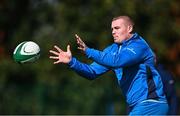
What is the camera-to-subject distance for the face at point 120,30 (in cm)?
753

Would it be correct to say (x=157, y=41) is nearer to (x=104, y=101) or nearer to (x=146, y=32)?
(x=146, y=32)

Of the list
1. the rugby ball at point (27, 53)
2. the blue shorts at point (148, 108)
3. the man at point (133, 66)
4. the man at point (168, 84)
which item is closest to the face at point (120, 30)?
the man at point (133, 66)

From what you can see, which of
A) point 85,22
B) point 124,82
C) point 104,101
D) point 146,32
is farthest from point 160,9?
point 124,82

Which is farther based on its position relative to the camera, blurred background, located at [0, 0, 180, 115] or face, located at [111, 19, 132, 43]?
blurred background, located at [0, 0, 180, 115]

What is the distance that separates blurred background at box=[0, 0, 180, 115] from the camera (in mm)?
18203

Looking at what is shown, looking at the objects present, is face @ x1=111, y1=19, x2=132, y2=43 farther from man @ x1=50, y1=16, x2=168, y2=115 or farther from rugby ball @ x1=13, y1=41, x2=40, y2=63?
rugby ball @ x1=13, y1=41, x2=40, y2=63

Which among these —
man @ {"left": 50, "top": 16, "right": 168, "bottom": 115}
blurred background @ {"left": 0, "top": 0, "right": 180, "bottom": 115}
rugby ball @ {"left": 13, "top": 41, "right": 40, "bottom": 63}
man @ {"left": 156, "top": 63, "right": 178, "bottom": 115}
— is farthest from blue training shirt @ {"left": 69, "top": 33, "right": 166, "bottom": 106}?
blurred background @ {"left": 0, "top": 0, "right": 180, "bottom": 115}

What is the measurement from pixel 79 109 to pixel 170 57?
506 cm

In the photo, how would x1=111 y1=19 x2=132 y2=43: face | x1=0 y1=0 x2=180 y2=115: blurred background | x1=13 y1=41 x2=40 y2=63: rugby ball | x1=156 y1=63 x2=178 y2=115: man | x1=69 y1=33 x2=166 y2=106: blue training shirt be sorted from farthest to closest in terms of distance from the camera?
x1=0 y1=0 x2=180 y2=115: blurred background < x1=156 y1=63 x2=178 y2=115: man < x1=13 y1=41 x2=40 y2=63: rugby ball < x1=111 y1=19 x2=132 y2=43: face < x1=69 y1=33 x2=166 y2=106: blue training shirt

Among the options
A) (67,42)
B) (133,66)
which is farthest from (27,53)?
(67,42)

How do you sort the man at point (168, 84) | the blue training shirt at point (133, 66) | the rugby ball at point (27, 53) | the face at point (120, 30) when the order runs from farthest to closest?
the man at point (168, 84) → the rugby ball at point (27, 53) → the face at point (120, 30) → the blue training shirt at point (133, 66)

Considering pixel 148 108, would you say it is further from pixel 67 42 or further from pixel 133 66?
pixel 67 42

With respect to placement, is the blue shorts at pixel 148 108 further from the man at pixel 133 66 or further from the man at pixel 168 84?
the man at pixel 168 84

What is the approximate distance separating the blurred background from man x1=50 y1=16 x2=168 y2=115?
10.4m
